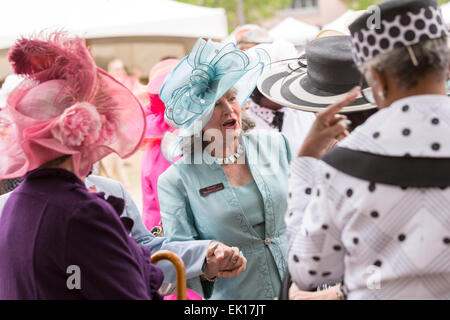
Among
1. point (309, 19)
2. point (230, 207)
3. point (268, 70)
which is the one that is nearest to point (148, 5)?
point (268, 70)

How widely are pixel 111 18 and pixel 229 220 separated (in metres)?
4.64

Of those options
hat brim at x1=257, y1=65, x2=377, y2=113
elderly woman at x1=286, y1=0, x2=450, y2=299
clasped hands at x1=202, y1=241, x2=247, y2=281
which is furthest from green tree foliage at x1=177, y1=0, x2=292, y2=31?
elderly woman at x1=286, y1=0, x2=450, y2=299

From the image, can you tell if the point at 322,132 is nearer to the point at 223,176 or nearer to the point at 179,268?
the point at 179,268

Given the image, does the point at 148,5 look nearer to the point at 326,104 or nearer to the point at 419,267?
the point at 326,104

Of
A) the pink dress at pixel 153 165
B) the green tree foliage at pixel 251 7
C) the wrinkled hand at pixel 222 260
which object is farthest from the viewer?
the green tree foliage at pixel 251 7

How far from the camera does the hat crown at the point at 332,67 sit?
8.07ft

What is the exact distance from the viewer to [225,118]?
2.80m

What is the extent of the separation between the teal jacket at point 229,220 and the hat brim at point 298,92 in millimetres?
460

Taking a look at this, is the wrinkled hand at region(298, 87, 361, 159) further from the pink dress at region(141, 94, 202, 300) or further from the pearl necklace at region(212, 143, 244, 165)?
the pink dress at region(141, 94, 202, 300)

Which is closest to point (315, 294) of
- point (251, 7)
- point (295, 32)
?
point (295, 32)

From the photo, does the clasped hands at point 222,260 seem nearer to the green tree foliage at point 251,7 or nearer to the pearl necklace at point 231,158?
the pearl necklace at point 231,158

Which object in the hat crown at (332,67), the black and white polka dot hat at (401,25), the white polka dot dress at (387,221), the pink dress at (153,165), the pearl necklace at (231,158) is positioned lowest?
the pink dress at (153,165)

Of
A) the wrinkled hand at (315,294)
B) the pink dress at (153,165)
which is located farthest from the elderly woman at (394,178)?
the pink dress at (153,165)
